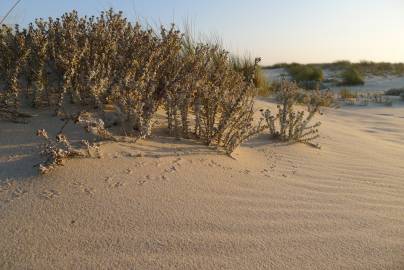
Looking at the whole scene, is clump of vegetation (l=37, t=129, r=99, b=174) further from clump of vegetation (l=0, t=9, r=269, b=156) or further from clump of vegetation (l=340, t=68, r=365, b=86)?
clump of vegetation (l=340, t=68, r=365, b=86)

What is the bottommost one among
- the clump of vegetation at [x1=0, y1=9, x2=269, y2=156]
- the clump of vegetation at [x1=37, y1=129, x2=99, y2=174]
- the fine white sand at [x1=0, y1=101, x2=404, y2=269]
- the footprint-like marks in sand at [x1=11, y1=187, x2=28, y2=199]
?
the fine white sand at [x1=0, y1=101, x2=404, y2=269]

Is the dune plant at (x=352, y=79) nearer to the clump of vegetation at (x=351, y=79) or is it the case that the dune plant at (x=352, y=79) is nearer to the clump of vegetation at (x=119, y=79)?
the clump of vegetation at (x=351, y=79)

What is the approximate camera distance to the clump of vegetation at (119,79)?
3268 mm

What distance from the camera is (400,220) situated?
2.65m

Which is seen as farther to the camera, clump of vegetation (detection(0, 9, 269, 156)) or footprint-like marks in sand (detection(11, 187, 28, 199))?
clump of vegetation (detection(0, 9, 269, 156))

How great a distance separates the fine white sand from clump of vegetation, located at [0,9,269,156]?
19 cm

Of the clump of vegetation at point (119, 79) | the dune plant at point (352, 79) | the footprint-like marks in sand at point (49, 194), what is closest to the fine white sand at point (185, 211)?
the footprint-like marks in sand at point (49, 194)

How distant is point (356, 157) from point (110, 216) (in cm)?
262

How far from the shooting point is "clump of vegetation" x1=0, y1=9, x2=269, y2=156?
3268 millimetres

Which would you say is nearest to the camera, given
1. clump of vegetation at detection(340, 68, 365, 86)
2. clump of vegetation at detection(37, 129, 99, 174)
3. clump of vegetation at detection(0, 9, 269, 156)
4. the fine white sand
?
the fine white sand

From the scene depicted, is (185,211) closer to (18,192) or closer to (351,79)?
(18,192)

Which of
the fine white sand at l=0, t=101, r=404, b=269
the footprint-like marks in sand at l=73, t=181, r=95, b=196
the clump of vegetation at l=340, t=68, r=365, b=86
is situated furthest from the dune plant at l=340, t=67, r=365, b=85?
the footprint-like marks in sand at l=73, t=181, r=95, b=196

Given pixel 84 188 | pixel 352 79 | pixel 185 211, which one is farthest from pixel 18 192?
pixel 352 79

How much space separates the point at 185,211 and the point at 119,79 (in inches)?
58.4
